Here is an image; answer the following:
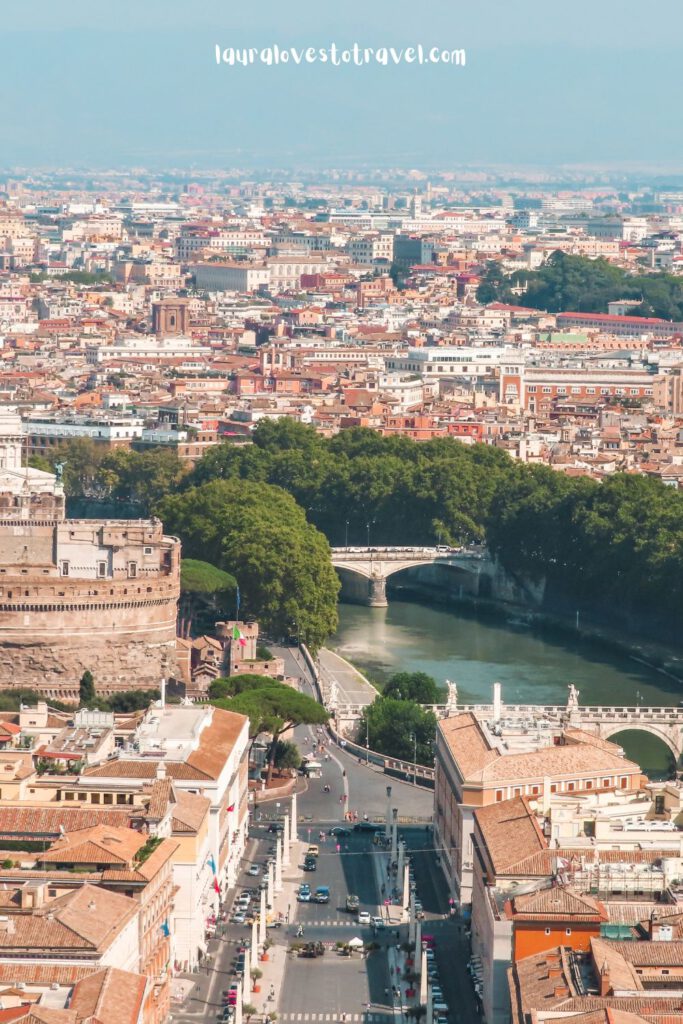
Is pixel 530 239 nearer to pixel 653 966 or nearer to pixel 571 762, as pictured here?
pixel 571 762

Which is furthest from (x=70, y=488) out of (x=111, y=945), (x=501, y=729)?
(x=111, y=945)

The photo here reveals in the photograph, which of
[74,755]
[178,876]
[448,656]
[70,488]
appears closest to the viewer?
[178,876]

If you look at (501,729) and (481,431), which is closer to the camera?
(501,729)

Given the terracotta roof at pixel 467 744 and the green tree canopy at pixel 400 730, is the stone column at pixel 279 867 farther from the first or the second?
the green tree canopy at pixel 400 730

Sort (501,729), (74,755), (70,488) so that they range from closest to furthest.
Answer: (74,755) < (501,729) < (70,488)

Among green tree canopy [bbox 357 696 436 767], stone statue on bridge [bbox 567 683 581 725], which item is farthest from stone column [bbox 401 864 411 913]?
green tree canopy [bbox 357 696 436 767]

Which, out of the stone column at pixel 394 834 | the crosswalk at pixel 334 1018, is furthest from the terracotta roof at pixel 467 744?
the crosswalk at pixel 334 1018

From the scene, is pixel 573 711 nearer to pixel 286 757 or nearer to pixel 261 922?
pixel 286 757
